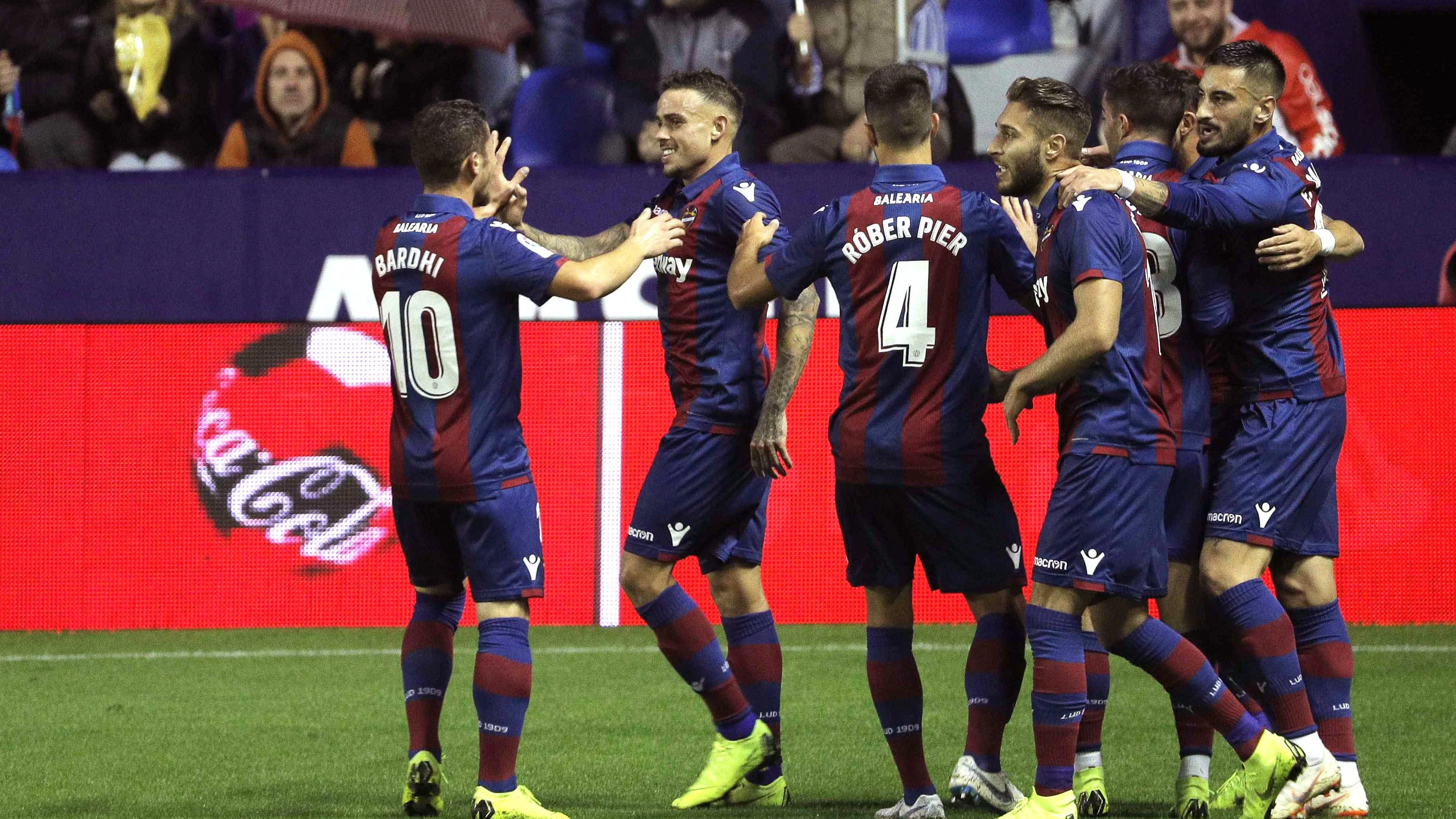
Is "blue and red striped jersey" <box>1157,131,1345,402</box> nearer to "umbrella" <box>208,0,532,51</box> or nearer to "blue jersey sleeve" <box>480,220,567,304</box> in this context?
"blue jersey sleeve" <box>480,220,567,304</box>

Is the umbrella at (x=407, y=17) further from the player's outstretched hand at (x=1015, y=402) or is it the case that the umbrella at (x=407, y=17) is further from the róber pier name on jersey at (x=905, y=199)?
the player's outstretched hand at (x=1015, y=402)

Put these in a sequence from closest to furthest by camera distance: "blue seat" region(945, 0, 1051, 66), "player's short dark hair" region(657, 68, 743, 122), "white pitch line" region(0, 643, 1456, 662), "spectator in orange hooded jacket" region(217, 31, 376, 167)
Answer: "player's short dark hair" region(657, 68, 743, 122)
"white pitch line" region(0, 643, 1456, 662)
"blue seat" region(945, 0, 1051, 66)
"spectator in orange hooded jacket" region(217, 31, 376, 167)

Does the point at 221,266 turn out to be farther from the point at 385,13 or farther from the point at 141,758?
the point at 141,758

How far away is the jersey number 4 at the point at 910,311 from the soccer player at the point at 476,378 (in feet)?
2.11

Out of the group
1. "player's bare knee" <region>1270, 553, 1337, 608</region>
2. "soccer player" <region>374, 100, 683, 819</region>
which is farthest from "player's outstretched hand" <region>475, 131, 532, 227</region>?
"player's bare knee" <region>1270, 553, 1337, 608</region>

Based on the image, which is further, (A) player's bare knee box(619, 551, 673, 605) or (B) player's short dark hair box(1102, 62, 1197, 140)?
(A) player's bare knee box(619, 551, 673, 605)

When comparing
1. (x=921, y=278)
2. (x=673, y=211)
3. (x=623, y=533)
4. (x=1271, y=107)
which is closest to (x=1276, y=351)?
(x=1271, y=107)

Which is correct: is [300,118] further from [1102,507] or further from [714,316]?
[1102,507]

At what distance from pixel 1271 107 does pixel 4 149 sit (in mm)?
8735

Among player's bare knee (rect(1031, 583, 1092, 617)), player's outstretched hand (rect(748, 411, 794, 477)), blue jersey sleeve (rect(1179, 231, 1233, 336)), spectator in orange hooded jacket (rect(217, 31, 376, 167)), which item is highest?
spectator in orange hooded jacket (rect(217, 31, 376, 167))

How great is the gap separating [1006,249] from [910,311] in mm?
316

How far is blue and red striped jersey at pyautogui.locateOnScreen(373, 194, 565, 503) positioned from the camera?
4.80 m

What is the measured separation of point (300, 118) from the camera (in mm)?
10969

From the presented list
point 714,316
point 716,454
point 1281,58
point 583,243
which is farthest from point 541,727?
point 1281,58
